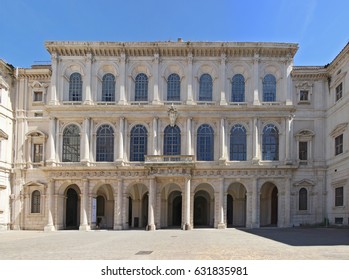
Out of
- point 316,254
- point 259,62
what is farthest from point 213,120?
point 316,254

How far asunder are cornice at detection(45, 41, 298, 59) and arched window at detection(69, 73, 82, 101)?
2.39m

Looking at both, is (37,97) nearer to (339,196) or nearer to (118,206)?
(118,206)

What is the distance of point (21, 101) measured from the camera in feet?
156

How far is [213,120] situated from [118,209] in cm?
1312

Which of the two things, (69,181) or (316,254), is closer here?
(316,254)

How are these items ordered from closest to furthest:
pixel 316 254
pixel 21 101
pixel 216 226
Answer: pixel 316 254 → pixel 216 226 → pixel 21 101

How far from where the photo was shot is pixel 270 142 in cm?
4591

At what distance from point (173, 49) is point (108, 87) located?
7885 millimetres

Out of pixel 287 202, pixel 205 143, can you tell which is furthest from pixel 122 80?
pixel 287 202

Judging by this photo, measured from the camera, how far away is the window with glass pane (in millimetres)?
47125

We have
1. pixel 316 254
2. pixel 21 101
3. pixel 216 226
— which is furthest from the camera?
pixel 21 101

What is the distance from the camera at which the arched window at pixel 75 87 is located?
47125mm

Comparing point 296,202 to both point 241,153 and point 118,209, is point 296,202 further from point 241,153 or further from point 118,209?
point 118,209

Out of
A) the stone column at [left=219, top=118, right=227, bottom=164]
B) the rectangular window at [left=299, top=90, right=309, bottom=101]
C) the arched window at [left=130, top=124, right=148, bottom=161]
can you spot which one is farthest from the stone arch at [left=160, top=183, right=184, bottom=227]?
the rectangular window at [left=299, top=90, right=309, bottom=101]
